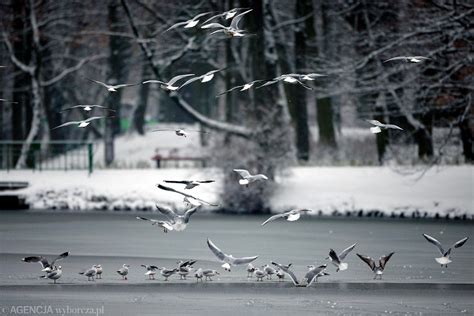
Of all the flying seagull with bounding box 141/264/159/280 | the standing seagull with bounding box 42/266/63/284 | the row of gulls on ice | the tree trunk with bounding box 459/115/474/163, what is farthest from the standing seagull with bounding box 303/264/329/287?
the tree trunk with bounding box 459/115/474/163

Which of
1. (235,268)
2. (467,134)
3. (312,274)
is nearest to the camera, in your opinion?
(312,274)

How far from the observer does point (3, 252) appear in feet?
75.8

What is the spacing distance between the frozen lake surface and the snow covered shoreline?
152 cm

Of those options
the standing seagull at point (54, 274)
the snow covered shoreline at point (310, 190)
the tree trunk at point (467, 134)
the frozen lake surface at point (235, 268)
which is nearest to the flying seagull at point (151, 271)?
the frozen lake surface at point (235, 268)

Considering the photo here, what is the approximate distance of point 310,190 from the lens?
3356cm

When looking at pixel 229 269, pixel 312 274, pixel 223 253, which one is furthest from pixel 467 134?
pixel 223 253

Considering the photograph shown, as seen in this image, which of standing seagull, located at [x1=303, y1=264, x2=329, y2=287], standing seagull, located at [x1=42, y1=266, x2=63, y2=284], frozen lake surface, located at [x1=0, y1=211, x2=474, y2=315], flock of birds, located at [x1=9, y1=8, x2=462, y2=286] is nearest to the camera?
frozen lake surface, located at [x1=0, y1=211, x2=474, y2=315]

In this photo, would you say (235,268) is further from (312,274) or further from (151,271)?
(312,274)

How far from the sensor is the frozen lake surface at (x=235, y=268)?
16266 millimetres

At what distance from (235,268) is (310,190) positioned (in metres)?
13.5

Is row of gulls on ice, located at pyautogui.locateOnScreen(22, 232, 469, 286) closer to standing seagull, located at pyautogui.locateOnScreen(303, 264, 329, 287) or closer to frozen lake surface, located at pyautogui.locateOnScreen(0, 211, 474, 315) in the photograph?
standing seagull, located at pyautogui.locateOnScreen(303, 264, 329, 287)

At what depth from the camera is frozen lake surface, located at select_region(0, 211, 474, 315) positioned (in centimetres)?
1627

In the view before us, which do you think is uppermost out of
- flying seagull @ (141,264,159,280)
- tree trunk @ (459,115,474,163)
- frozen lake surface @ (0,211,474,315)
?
tree trunk @ (459,115,474,163)

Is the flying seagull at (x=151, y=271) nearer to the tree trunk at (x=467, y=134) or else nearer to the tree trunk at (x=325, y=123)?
the tree trunk at (x=467, y=134)
